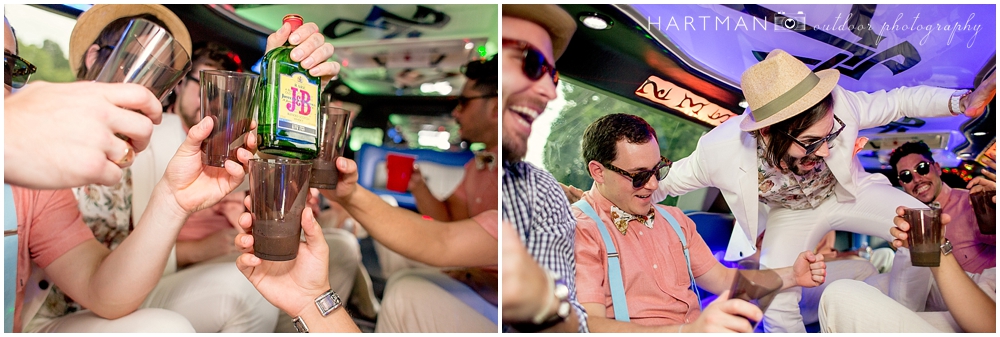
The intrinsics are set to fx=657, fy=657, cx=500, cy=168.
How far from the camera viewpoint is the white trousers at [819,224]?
6.38 ft

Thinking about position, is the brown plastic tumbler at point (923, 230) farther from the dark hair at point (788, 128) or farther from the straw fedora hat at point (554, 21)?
the straw fedora hat at point (554, 21)

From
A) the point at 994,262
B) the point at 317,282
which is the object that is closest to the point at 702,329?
the point at 994,262

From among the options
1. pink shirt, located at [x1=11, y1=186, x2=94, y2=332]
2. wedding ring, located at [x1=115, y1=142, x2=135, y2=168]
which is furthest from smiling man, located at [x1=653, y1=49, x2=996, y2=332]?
pink shirt, located at [x1=11, y1=186, x2=94, y2=332]

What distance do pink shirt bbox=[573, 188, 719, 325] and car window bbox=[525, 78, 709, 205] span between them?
0.10m

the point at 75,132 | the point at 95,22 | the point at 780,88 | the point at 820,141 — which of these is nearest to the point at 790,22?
the point at 780,88

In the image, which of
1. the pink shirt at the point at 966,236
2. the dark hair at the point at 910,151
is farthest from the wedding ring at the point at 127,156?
the pink shirt at the point at 966,236

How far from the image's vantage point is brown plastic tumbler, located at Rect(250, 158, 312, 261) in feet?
5.18

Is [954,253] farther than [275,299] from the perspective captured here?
Yes

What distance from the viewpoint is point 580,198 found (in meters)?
1.89

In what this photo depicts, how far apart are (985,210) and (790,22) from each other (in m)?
0.82

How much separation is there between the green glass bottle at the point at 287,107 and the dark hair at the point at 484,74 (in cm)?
51

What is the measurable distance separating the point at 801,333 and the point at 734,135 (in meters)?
0.63

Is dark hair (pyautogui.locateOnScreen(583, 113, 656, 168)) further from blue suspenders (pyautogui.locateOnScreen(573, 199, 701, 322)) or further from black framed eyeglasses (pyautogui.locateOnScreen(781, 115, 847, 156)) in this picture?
black framed eyeglasses (pyautogui.locateOnScreen(781, 115, 847, 156))

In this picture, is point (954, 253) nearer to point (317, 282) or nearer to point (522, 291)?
point (522, 291)
